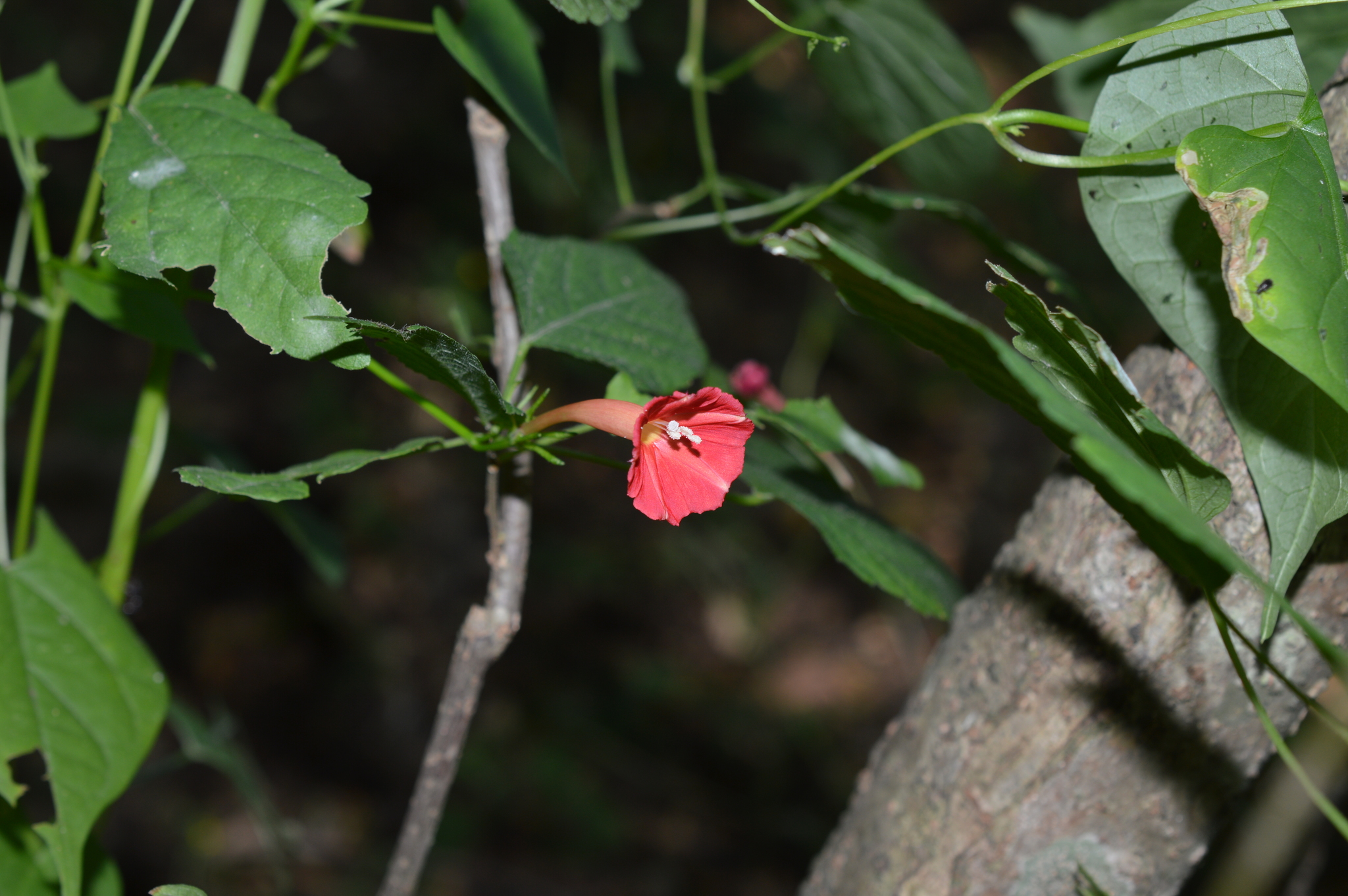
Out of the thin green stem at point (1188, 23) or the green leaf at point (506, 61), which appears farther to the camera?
the green leaf at point (506, 61)

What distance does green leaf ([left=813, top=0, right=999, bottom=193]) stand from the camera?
1.11m

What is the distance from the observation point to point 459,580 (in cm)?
331

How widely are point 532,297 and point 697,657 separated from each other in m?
3.20

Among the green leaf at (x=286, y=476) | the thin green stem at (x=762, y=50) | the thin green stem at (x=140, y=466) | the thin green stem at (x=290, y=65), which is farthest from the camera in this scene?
the thin green stem at (x=762, y=50)

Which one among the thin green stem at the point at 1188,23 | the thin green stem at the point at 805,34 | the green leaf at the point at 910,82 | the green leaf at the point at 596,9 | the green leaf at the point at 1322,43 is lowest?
the green leaf at the point at 596,9

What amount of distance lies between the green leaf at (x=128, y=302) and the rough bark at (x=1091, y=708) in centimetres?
75

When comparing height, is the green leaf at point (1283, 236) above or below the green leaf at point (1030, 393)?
above

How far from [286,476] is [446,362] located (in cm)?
16

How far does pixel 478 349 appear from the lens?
35.4 inches

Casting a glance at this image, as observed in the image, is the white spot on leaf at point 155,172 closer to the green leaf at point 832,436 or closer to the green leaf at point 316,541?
the green leaf at point 832,436

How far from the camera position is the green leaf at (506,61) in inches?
29.6

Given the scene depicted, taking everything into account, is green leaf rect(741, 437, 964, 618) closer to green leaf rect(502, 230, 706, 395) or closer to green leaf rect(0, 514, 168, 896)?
green leaf rect(502, 230, 706, 395)

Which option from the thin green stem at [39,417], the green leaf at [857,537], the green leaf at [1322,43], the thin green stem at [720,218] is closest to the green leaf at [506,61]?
the thin green stem at [720,218]

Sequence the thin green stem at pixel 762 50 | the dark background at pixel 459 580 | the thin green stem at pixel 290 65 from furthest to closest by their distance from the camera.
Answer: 1. the dark background at pixel 459 580
2. the thin green stem at pixel 762 50
3. the thin green stem at pixel 290 65
